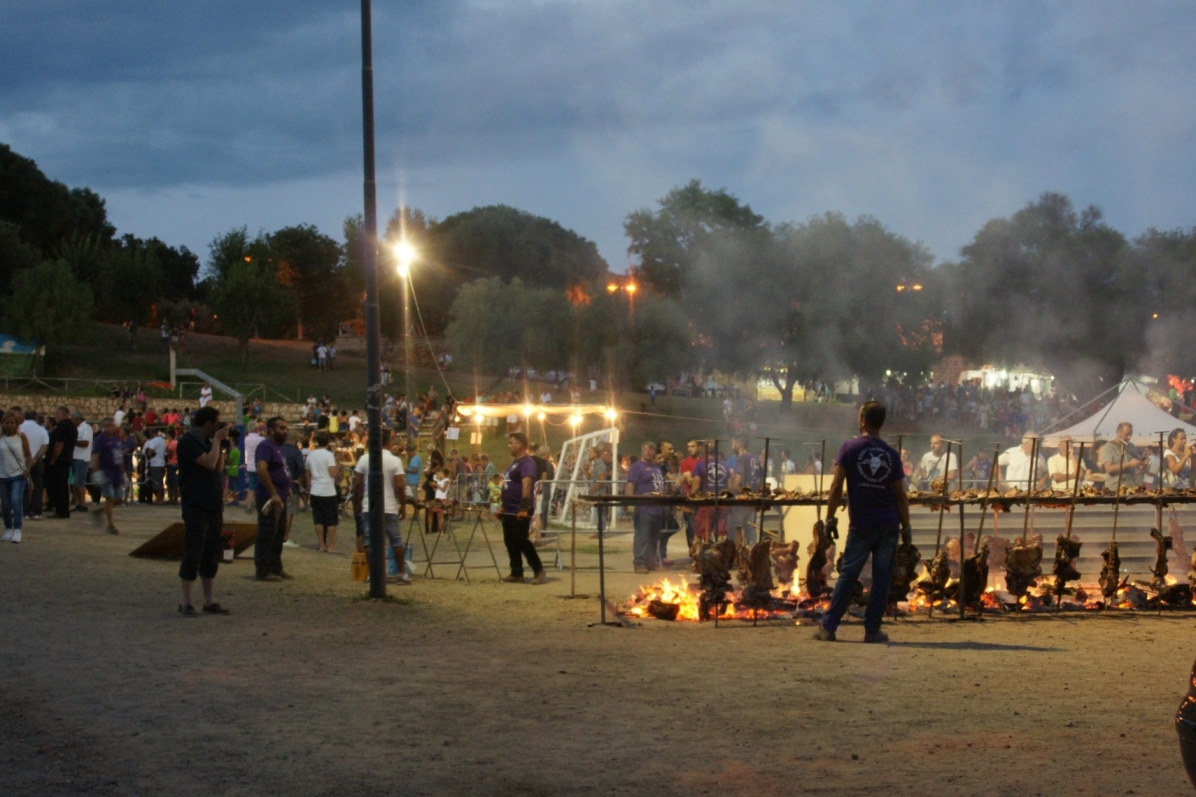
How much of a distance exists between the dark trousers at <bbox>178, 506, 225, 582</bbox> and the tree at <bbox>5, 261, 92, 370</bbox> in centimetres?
4792

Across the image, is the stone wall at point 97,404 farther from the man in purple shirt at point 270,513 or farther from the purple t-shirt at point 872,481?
the purple t-shirt at point 872,481

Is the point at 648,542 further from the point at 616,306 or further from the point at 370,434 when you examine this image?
the point at 616,306

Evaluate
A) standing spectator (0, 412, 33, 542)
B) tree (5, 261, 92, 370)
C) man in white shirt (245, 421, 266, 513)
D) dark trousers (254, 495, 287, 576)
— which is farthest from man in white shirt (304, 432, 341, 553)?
tree (5, 261, 92, 370)

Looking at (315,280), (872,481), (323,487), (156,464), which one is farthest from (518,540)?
(315,280)

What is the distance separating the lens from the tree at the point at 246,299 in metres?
60.8

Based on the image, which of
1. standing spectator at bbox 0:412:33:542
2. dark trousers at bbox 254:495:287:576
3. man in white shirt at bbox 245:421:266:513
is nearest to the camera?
dark trousers at bbox 254:495:287:576

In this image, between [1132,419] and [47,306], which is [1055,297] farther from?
[47,306]

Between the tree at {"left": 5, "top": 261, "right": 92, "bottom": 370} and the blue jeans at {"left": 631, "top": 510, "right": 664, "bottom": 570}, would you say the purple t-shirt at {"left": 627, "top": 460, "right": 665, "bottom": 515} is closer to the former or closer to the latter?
the blue jeans at {"left": 631, "top": 510, "right": 664, "bottom": 570}

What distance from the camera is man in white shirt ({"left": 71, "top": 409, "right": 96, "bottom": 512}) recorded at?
60.1 feet

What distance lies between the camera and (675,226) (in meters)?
60.5

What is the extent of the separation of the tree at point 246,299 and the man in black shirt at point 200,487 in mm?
51370

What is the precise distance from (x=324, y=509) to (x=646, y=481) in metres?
4.49

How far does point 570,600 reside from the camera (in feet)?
39.2

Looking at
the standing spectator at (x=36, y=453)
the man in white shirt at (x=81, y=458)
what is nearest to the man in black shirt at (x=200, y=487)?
the standing spectator at (x=36, y=453)
